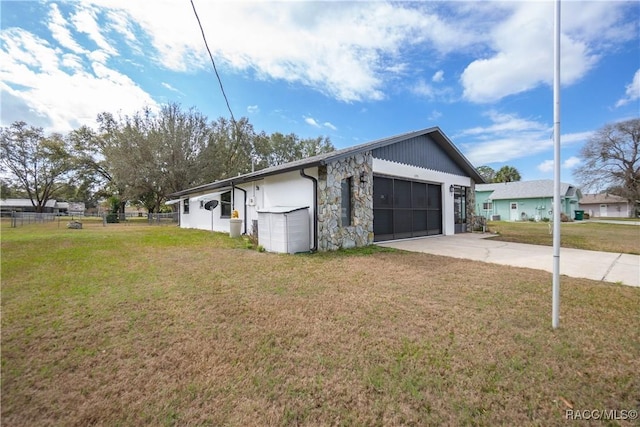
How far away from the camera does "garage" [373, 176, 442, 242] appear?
949 centimetres

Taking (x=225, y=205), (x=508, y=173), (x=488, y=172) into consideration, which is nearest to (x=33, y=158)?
(x=225, y=205)

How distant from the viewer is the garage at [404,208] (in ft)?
31.1

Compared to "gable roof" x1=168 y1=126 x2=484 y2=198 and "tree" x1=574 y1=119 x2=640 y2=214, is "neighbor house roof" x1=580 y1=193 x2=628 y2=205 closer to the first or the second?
"tree" x1=574 y1=119 x2=640 y2=214

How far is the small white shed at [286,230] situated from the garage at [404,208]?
292cm

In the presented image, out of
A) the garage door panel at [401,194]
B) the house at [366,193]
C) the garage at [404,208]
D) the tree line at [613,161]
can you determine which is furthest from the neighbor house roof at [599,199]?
the garage door panel at [401,194]

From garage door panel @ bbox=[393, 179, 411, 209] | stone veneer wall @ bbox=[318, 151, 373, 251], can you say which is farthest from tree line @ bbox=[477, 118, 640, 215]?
stone veneer wall @ bbox=[318, 151, 373, 251]

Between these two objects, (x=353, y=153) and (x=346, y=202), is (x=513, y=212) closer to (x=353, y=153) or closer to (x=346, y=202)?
(x=346, y=202)

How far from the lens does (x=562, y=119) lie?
2.77m

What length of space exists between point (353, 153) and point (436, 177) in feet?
19.4

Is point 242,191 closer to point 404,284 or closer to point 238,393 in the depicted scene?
point 404,284

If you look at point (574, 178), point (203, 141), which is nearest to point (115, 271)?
point (203, 141)

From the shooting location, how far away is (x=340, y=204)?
782 cm

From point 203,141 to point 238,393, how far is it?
27.0 metres

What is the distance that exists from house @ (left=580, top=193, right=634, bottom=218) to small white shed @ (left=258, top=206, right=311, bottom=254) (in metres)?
49.2
